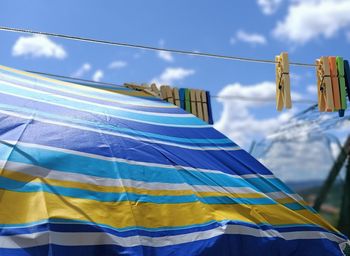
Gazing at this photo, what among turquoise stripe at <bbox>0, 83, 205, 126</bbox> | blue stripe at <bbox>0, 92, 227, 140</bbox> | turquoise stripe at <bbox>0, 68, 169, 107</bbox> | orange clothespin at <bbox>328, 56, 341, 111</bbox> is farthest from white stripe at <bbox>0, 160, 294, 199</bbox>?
orange clothespin at <bbox>328, 56, 341, 111</bbox>

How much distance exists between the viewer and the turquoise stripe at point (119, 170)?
2062mm

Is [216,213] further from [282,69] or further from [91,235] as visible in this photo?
[282,69]

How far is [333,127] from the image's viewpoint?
8188 mm

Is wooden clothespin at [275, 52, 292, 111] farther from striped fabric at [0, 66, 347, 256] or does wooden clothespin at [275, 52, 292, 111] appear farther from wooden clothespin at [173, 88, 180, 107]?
striped fabric at [0, 66, 347, 256]

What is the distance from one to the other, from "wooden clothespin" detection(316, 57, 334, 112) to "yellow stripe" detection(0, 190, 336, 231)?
163 centimetres

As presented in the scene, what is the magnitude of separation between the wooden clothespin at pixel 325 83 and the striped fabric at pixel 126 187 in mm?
1436

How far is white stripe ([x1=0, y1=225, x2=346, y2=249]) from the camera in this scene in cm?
179

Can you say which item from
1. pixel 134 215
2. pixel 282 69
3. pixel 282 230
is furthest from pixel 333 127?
pixel 134 215

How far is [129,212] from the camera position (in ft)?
6.89

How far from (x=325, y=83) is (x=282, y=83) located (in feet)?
1.20

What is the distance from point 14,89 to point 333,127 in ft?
21.6

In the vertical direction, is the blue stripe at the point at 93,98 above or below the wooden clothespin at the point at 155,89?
below

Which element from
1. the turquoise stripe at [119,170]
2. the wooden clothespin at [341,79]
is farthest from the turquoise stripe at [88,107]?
the wooden clothespin at [341,79]

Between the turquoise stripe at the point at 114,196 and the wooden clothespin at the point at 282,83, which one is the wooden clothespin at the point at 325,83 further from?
the turquoise stripe at the point at 114,196
